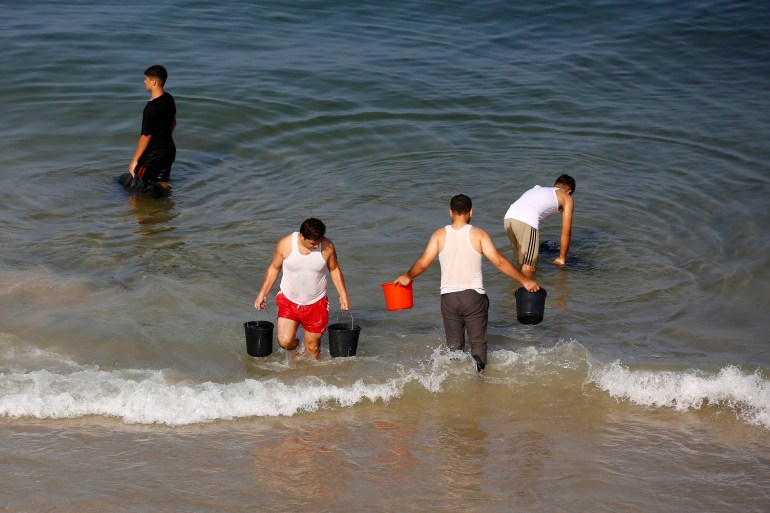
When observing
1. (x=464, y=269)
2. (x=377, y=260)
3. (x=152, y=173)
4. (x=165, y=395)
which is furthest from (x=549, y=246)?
(x=165, y=395)

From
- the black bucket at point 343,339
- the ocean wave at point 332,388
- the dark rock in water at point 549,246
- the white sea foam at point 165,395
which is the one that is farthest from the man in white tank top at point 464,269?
the dark rock in water at point 549,246

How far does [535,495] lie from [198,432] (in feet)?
8.37

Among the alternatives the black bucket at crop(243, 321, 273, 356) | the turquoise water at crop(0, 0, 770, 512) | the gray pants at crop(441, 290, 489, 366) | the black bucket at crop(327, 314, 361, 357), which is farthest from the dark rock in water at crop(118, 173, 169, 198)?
the gray pants at crop(441, 290, 489, 366)

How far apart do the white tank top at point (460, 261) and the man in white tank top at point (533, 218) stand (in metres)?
2.54

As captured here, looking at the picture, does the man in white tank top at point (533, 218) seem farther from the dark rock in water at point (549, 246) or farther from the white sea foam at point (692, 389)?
the white sea foam at point (692, 389)

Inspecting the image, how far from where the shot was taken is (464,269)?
25.9ft

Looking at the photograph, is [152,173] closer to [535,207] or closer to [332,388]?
[535,207]

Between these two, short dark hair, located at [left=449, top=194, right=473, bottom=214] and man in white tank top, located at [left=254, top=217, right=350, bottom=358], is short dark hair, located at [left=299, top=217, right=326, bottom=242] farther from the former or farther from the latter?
short dark hair, located at [left=449, top=194, right=473, bottom=214]

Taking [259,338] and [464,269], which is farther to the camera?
[259,338]

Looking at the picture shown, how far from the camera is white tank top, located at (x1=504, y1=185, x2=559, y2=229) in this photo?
409 inches

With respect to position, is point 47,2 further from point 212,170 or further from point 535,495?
point 535,495

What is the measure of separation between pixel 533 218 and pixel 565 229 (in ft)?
1.33

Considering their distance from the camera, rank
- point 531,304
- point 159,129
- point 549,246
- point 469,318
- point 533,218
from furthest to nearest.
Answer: point 159,129 → point 549,246 → point 533,218 → point 531,304 → point 469,318

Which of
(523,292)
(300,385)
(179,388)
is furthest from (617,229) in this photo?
(179,388)
